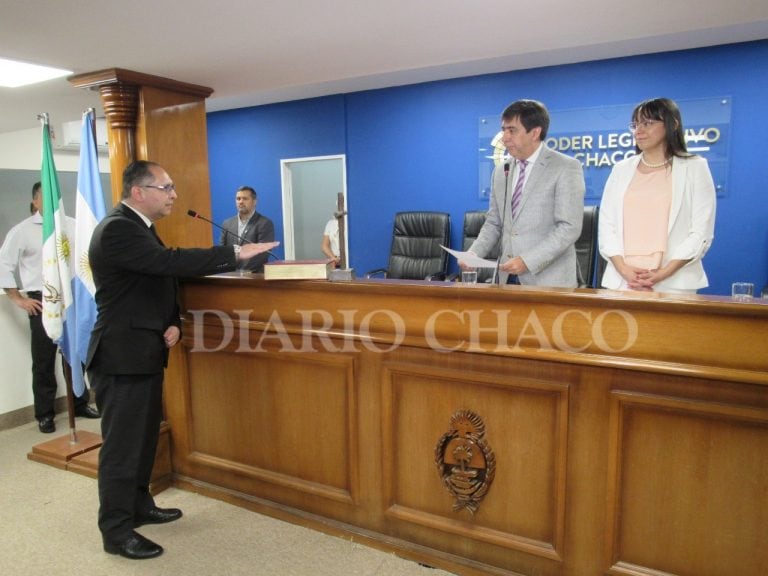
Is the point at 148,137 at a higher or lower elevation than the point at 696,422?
higher

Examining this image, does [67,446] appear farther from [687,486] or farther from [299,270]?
[687,486]

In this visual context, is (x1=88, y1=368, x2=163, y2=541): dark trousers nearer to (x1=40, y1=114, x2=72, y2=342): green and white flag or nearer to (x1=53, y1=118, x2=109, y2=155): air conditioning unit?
(x1=40, y1=114, x2=72, y2=342): green and white flag

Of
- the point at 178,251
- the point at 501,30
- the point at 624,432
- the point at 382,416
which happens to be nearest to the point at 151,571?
the point at 382,416

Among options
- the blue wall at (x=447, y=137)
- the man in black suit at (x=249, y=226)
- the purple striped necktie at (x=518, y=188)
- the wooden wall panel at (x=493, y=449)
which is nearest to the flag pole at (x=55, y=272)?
the man in black suit at (x=249, y=226)

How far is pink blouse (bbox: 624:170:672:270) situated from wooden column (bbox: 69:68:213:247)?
2188 millimetres

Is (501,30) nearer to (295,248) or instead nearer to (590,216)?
(590,216)

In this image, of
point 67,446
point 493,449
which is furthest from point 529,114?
point 67,446

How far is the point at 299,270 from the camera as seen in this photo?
95.7 inches

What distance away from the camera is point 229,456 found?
280 centimetres

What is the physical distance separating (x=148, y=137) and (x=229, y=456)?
166cm

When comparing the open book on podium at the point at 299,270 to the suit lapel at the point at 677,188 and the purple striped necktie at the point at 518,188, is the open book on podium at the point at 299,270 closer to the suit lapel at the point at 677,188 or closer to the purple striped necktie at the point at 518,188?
the purple striped necktie at the point at 518,188

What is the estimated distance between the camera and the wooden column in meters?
2.82

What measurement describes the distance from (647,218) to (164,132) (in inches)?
93.7

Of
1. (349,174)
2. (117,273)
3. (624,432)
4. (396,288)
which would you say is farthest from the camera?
(349,174)
